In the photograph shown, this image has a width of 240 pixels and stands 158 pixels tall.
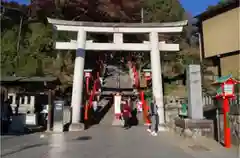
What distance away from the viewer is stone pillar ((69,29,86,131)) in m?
15.2

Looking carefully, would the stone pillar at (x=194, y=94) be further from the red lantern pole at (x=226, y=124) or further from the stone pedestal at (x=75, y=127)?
the stone pedestal at (x=75, y=127)

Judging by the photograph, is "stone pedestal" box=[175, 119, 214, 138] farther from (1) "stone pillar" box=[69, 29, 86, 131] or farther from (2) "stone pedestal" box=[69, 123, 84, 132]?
(1) "stone pillar" box=[69, 29, 86, 131]

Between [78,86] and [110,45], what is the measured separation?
296 centimetres

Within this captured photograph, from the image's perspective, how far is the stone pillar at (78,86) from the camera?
15240 mm

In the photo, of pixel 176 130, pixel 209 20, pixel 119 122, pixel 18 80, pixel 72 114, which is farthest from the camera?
pixel 209 20

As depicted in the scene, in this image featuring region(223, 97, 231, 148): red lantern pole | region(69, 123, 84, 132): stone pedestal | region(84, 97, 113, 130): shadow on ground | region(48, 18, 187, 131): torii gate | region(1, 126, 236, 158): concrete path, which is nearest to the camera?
region(1, 126, 236, 158): concrete path

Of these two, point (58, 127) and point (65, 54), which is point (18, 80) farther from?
point (65, 54)

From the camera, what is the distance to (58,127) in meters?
14.5

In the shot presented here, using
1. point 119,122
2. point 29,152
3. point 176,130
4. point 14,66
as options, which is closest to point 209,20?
point 119,122

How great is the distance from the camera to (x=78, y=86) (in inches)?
609

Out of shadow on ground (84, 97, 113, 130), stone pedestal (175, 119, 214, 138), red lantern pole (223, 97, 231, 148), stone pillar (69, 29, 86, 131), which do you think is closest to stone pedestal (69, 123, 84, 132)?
stone pillar (69, 29, 86, 131)

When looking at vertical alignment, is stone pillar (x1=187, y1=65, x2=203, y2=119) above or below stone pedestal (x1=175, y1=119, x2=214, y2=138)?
above

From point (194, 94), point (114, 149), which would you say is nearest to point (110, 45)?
point (194, 94)

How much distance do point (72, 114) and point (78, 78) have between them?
196 cm
